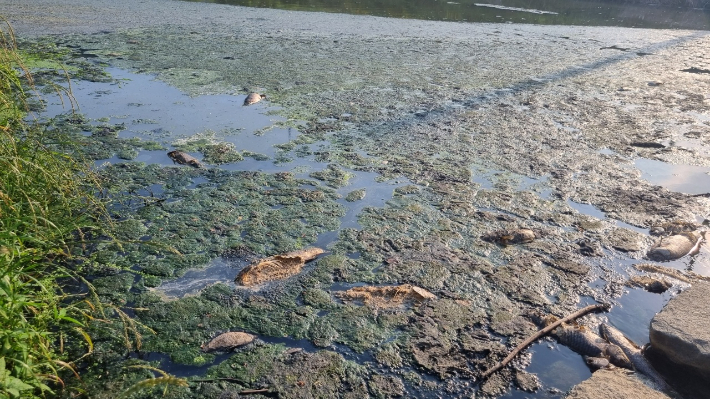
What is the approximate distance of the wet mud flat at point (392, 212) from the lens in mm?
1744

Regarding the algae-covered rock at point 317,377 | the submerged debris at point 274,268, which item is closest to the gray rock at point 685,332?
the algae-covered rock at point 317,377

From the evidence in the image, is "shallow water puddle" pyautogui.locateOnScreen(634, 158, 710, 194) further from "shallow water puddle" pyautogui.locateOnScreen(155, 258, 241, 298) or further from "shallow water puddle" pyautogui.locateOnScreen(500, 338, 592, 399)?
"shallow water puddle" pyautogui.locateOnScreen(155, 258, 241, 298)

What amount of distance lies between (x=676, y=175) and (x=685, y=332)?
1808 millimetres

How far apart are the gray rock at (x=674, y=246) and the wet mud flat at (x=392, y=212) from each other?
50mm

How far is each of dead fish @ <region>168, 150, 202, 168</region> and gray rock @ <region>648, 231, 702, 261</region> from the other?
7.32ft

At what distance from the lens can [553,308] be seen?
2010mm

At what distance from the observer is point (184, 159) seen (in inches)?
120

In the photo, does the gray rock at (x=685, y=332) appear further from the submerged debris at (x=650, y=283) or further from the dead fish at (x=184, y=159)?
the dead fish at (x=184, y=159)

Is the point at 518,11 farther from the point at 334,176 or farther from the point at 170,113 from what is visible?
the point at 334,176

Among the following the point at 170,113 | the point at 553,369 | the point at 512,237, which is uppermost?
the point at 170,113

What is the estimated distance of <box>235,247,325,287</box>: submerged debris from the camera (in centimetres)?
209

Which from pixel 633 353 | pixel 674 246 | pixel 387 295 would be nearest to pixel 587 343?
pixel 633 353

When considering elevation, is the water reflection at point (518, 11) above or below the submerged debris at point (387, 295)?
above

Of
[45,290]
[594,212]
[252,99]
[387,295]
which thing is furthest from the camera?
[252,99]
